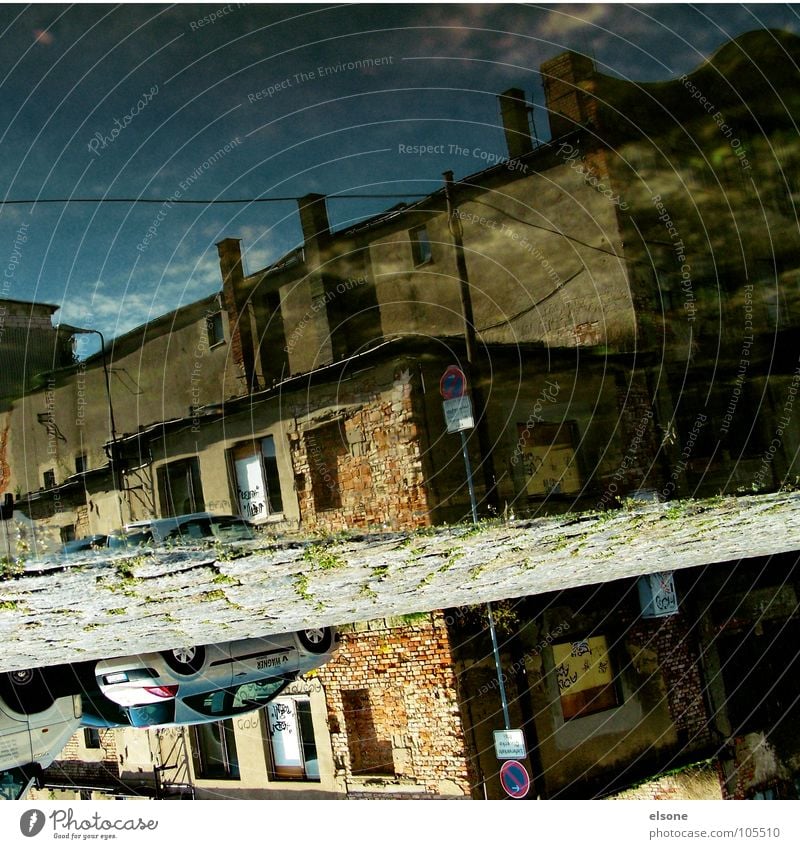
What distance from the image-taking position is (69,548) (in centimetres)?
248

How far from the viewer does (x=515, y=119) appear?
289cm

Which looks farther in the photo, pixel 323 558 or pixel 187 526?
pixel 187 526

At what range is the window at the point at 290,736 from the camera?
2993mm

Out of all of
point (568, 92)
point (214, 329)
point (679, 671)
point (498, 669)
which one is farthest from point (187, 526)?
point (679, 671)

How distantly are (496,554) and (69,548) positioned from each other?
1388 mm

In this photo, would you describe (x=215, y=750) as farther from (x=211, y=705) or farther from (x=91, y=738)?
(x=91, y=738)

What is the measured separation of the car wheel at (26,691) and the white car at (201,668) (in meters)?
0.16

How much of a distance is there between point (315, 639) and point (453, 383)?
1052mm

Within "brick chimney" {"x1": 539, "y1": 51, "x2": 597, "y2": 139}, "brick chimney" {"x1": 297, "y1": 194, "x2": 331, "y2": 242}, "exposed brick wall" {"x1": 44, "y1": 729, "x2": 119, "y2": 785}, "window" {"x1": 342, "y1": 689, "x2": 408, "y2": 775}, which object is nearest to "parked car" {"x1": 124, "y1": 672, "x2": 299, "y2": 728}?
"window" {"x1": 342, "y1": 689, "x2": 408, "y2": 775}

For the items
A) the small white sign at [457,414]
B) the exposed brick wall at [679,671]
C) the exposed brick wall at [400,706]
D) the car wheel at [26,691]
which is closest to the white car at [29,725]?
the car wheel at [26,691]

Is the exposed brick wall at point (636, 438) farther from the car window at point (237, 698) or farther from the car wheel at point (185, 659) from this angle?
the car wheel at point (185, 659)

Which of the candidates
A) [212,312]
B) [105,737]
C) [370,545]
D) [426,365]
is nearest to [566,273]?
[426,365]

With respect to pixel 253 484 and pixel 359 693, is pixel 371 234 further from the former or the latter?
pixel 359 693

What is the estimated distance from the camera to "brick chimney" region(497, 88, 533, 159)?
9.37 ft
